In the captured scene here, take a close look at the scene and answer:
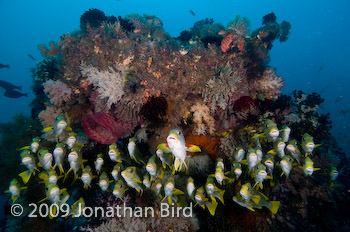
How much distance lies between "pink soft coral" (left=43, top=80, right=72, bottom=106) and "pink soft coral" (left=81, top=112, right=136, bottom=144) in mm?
1507

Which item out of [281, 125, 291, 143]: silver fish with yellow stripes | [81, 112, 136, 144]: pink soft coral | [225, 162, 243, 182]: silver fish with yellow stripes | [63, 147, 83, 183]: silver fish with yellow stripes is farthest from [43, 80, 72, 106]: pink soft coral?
[281, 125, 291, 143]: silver fish with yellow stripes

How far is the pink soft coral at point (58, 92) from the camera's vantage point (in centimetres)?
552

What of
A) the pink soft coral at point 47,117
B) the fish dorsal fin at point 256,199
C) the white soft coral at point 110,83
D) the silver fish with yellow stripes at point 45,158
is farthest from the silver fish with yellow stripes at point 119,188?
the pink soft coral at point 47,117

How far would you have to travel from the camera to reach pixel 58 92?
5547 millimetres

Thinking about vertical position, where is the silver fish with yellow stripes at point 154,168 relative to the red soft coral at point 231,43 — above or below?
below

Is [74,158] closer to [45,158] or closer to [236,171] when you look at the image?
[45,158]

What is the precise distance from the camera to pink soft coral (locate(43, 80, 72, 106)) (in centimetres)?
552

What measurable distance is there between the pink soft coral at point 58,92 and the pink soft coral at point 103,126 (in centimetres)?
151

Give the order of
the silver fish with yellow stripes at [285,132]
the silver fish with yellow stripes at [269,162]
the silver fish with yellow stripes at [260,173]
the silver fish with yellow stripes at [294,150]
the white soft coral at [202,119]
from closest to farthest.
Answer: the silver fish with yellow stripes at [260,173] < the silver fish with yellow stripes at [269,162] < the silver fish with yellow stripes at [294,150] < the silver fish with yellow stripes at [285,132] < the white soft coral at [202,119]

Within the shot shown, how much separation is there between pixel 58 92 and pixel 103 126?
204cm

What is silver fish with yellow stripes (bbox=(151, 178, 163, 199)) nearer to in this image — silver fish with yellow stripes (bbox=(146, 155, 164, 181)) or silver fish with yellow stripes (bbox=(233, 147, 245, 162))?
silver fish with yellow stripes (bbox=(146, 155, 164, 181))

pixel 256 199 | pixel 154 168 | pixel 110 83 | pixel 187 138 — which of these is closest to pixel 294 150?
pixel 256 199

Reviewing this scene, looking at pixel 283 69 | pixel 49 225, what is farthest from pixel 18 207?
pixel 283 69

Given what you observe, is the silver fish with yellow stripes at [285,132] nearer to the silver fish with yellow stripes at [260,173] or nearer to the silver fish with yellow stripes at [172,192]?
the silver fish with yellow stripes at [260,173]
